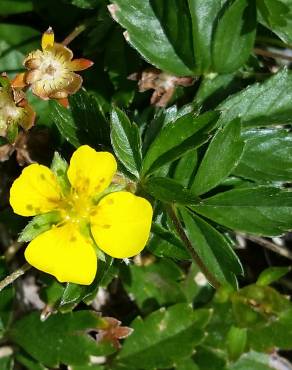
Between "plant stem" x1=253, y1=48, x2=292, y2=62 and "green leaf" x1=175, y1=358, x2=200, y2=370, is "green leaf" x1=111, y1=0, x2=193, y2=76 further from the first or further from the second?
"green leaf" x1=175, y1=358, x2=200, y2=370

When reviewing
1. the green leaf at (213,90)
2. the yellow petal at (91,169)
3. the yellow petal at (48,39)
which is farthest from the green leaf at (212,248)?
the yellow petal at (48,39)

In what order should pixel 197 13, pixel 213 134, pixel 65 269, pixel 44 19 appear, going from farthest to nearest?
pixel 44 19
pixel 197 13
pixel 213 134
pixel 65 269

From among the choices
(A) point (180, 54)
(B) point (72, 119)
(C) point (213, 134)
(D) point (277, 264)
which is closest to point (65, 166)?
(B) point (72, 119)

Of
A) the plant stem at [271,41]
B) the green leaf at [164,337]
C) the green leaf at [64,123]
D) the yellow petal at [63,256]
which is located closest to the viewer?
the yellow petal at [63,256]

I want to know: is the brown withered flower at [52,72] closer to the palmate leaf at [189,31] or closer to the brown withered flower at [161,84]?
the palmate leaf at [189,31]

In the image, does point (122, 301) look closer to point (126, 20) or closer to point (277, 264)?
point (277, 264)
